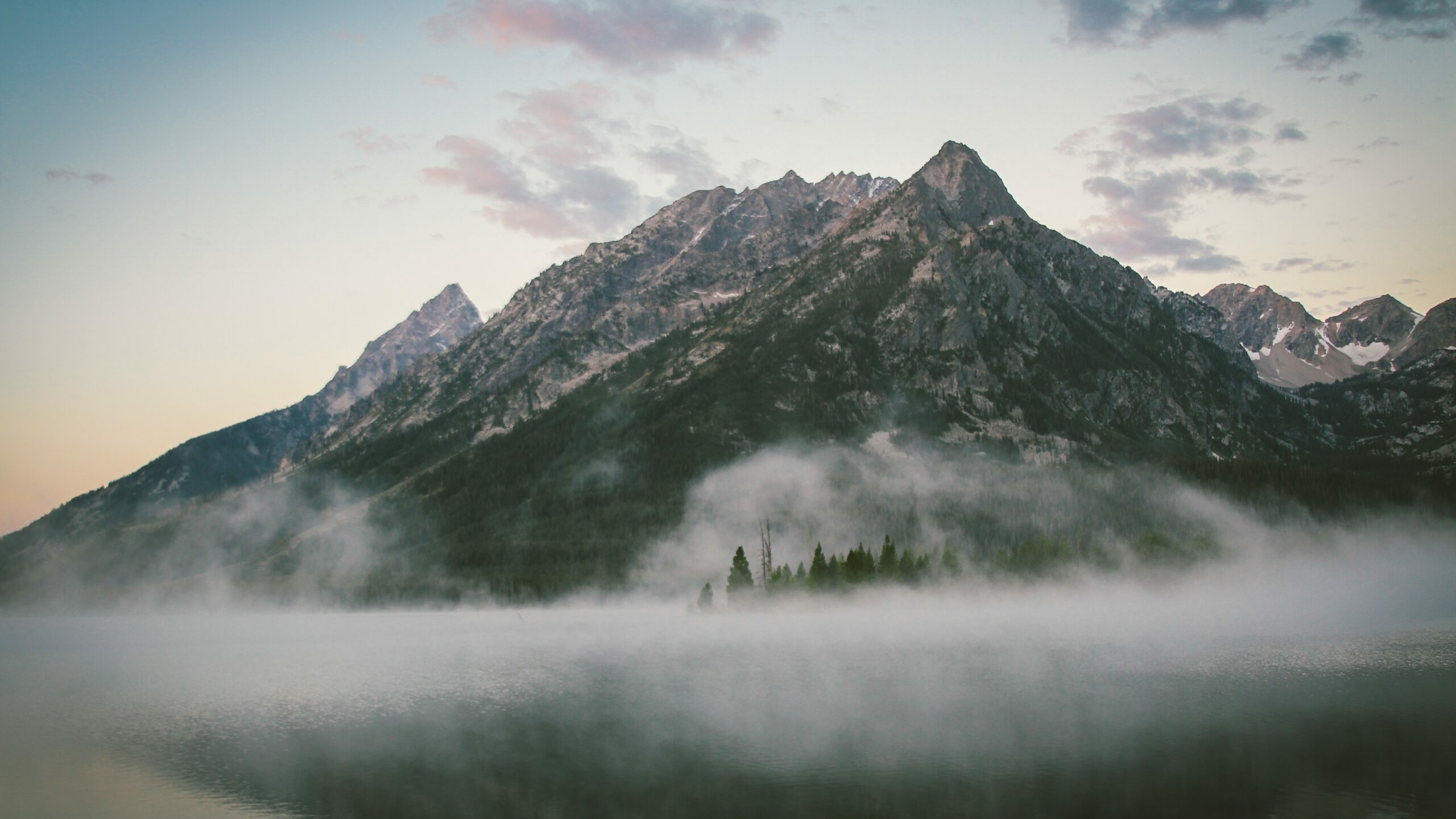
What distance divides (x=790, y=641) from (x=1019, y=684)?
45.6 meters

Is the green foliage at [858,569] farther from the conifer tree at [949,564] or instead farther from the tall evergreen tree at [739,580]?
the conifer tree at [949,564]

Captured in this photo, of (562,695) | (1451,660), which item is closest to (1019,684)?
(562,695)

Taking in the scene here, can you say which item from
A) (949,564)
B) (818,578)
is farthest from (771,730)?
(949,564)

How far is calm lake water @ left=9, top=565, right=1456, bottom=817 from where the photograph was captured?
52.6 meters

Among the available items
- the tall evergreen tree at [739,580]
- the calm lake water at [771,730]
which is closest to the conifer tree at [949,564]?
the tall evergreen tree at [739,580]

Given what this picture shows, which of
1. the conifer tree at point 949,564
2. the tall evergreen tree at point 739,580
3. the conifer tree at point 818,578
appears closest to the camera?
the conifer tree at point 818,578

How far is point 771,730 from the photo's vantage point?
226 ft

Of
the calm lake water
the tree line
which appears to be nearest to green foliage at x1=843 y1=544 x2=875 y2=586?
the tree line

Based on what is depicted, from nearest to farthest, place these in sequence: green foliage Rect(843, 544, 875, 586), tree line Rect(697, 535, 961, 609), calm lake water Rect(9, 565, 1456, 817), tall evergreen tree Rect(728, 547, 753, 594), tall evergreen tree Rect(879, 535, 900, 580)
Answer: calm lake water Rect(9, 565, 1456, 817) → green foliage Rect(843, 544, 875, 586) → tree line Rect(697, 535, 961, 609) → tall evergreen tree Rect(879, 535, 900, 580) → tall evergreen tree Rect(728, 547, 753, 594)

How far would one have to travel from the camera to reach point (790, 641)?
5089 inches

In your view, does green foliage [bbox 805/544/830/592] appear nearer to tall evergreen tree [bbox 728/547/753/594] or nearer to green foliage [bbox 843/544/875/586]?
green foliage [bbox 843/544/875/586]

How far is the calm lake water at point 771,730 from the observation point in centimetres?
5256

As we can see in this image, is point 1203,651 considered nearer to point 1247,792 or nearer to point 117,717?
point 1247,792

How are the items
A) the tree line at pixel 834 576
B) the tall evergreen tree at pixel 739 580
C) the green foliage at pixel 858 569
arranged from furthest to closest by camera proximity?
the tall evergreen tree at pixel 739 580
the tree line at pixel 834 576
the green foliage at pixel 858 569
